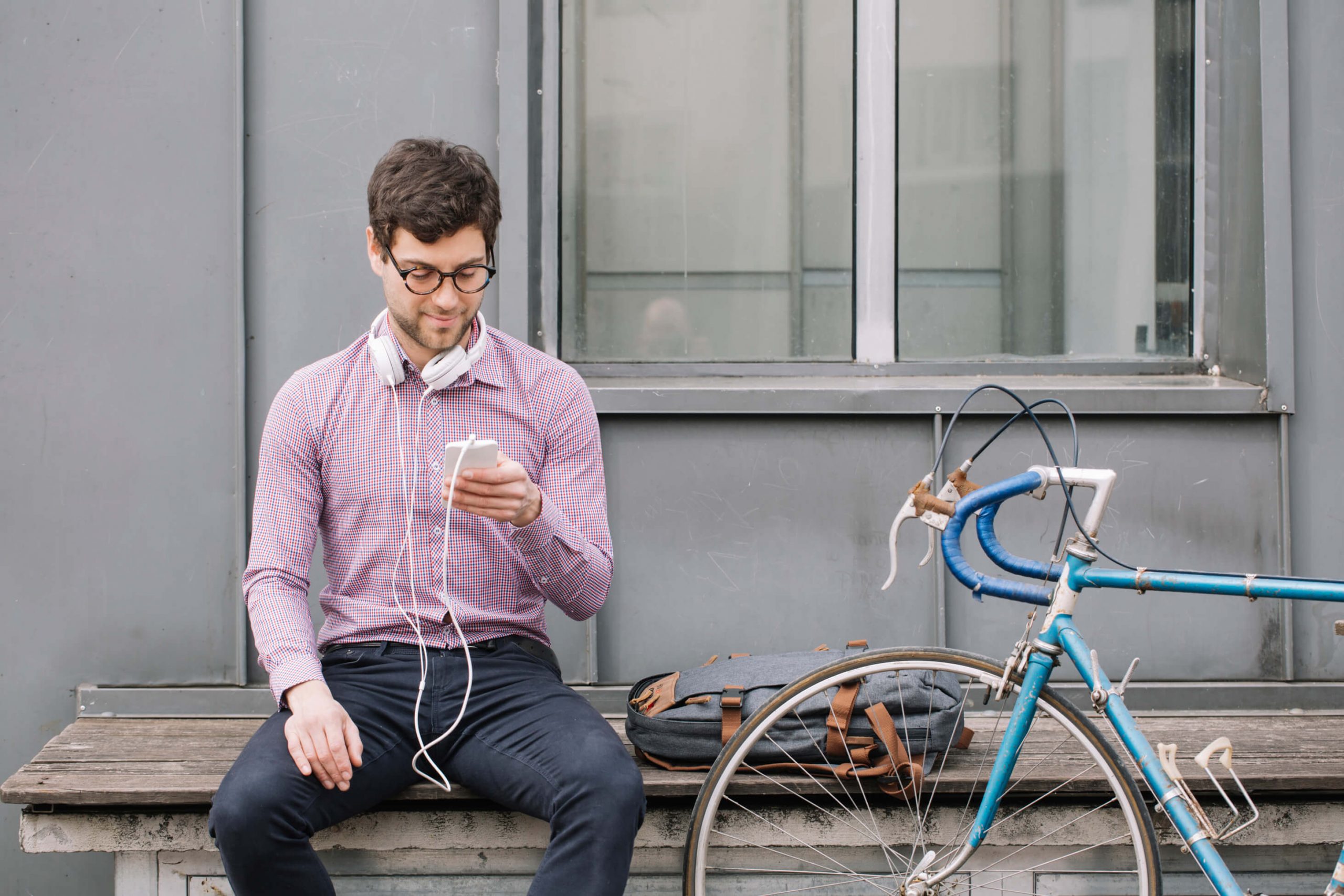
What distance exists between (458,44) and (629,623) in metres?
1.96

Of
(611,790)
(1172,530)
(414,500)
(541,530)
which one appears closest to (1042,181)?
(1172,530)

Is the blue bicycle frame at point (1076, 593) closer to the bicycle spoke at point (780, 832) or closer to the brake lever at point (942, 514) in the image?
the brake lever at point (942, 514)

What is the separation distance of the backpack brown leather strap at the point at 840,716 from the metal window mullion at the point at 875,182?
57.6 inches

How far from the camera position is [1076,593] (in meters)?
2.22

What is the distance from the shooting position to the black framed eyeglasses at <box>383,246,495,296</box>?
224 cm

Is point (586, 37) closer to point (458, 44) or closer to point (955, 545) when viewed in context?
point (458, 44)

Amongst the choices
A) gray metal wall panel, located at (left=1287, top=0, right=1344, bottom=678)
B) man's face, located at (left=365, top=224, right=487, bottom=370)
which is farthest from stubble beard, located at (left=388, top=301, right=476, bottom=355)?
gray metal wall panel, located at (left=1287, top=0, right=1344, bottom=678)

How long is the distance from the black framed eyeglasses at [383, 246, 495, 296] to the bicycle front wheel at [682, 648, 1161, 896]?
1187 mm

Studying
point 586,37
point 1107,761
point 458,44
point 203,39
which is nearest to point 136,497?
point 203,39

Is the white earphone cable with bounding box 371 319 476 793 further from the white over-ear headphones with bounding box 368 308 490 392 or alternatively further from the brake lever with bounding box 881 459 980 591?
the brake lever with bounding box 881 459 980 591

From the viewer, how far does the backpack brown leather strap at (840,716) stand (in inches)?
94.1

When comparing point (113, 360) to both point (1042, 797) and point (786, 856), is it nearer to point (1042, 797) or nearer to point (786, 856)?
point (786, 856)

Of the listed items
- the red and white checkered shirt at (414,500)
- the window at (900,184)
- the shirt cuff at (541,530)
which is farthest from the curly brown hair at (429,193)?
the window at (900,184)

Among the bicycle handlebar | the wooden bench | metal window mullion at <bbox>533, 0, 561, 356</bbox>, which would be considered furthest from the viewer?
metal window mullion at <bbox>533, 0, 561, 356</bbox>
